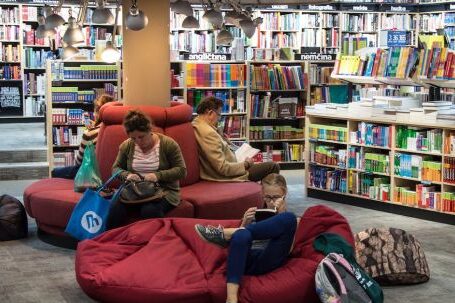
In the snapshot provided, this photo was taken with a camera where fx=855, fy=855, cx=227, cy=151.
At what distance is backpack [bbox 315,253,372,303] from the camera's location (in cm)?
527

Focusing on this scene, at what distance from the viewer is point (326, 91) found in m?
13.0

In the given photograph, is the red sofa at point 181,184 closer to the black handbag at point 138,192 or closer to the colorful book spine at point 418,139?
the black handbag at point 138,192

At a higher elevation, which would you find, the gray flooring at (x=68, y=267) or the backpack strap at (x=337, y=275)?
the backpack strap at (x=337, y=275)

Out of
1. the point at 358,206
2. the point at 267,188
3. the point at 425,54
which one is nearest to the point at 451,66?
the point at 425,54

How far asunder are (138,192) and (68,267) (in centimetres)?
81

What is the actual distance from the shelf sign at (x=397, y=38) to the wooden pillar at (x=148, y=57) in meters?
3.25

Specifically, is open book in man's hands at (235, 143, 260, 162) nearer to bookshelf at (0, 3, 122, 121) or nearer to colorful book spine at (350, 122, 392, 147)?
colorful book spine at (350, 122, 392, 147)

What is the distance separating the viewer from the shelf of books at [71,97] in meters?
11.3

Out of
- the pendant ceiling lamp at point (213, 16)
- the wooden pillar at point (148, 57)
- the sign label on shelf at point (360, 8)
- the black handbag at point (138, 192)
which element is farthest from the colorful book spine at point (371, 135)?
the sign label on shelf at point (360, 8)

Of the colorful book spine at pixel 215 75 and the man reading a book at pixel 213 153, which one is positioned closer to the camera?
the man reading a book at pixel 213 153

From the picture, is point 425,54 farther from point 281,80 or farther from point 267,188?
point 267,188

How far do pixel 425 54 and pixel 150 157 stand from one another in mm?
3749

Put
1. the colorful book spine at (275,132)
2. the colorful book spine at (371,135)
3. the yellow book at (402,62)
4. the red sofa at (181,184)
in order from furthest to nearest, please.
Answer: the colorful book spine at (275,132) → the yellow book at (402,62) → the colorful book spine at (371,135) → the red sofa at (181,184)

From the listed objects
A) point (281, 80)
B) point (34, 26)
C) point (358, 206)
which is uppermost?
point (34, 26)
